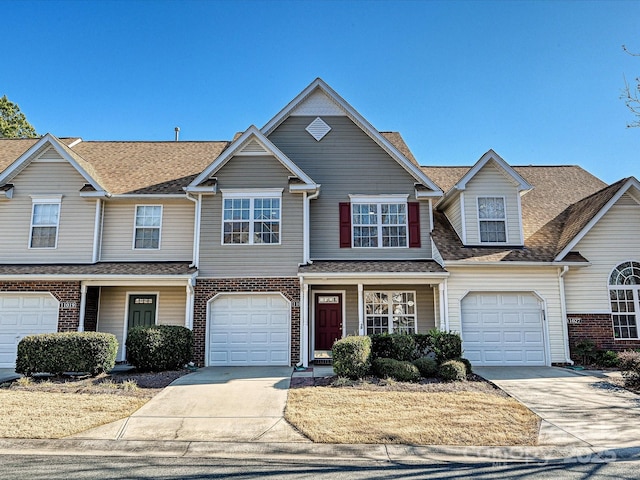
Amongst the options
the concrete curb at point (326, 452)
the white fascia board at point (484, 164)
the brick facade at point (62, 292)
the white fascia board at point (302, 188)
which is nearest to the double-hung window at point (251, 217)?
the white fascia board at point (302, 188)

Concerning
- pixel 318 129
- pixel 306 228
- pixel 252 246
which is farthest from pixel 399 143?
pixel 252 246

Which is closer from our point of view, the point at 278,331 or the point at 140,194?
the point at 278,331

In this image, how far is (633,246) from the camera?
14320mm

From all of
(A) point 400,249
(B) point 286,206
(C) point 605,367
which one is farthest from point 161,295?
(C) point 605,367

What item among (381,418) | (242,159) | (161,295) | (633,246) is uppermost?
(242,159)

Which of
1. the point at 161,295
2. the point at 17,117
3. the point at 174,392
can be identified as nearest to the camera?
the point at 174,392

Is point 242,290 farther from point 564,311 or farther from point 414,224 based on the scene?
point 564,311

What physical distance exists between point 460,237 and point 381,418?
344 inches

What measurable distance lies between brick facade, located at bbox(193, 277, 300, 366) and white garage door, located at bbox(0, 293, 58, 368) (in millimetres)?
4548

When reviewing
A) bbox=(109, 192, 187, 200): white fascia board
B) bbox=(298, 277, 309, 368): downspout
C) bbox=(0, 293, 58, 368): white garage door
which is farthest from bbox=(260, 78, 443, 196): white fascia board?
bbox=(0, 293, 58, 368): white garage door

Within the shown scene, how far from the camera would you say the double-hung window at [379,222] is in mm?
15445

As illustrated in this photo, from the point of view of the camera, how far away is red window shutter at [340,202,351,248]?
15.3 meters

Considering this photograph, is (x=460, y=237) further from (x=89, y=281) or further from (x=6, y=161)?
(x=6, y=161)

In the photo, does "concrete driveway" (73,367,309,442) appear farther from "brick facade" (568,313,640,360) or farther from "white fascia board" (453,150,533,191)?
"brick facade" (568,313,640,360)
